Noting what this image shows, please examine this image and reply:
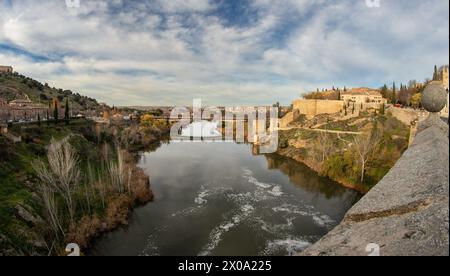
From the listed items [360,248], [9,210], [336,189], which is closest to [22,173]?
[9,210]

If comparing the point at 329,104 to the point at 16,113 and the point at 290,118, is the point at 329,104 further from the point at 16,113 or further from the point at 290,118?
the point at 16,113

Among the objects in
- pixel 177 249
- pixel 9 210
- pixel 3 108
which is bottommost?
pixel 177 249

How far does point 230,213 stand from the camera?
2233 cm

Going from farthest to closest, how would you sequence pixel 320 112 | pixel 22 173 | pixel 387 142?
pixel 320 112 → pixel 387 142 → pixel 22 173

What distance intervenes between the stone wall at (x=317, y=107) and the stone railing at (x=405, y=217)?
59.5m

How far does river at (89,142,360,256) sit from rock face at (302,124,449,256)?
1048 centimetres

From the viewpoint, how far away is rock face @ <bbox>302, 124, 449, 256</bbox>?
4.88 meters

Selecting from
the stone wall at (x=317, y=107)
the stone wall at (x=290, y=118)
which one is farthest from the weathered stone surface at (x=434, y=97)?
the stone wall at (x=290, y=118)

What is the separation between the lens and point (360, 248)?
5.48m

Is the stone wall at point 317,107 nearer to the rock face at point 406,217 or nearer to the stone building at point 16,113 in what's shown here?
the stone building at point 16,113

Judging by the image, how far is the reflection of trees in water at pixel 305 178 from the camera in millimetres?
29266

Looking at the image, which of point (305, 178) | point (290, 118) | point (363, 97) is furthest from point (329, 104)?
point (305, 178)

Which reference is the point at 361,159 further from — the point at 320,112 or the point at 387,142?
the point at 320,112
